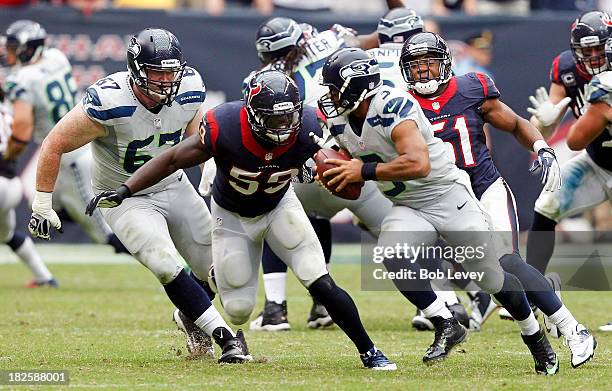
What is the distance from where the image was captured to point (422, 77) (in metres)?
5.86

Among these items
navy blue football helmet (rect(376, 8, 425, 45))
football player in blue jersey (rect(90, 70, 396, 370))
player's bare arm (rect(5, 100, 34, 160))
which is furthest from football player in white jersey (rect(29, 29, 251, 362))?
player's bare arm (rect(5, 100, 34, 160))

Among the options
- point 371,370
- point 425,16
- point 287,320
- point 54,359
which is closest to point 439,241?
point 371,370

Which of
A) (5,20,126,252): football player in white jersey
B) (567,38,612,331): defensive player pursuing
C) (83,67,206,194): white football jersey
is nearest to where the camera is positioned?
(83,67,206,194): white football jersey

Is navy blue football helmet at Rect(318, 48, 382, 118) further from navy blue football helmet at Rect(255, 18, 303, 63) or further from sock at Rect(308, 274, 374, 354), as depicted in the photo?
navy blue football helmet at Rect(255, 18, 303, 63)

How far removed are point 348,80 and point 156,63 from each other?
0.98 meters

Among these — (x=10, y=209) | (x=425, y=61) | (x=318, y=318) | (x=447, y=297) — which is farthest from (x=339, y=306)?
(x=10, y=209)

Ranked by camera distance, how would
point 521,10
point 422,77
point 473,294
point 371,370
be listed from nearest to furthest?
point 371,370
point 422,77
point 473,294
point 521,10

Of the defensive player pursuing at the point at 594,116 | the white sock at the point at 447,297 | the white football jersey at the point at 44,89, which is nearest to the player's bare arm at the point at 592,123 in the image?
the defensive player pursuing at the point at 594,116

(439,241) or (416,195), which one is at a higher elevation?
(416,195)

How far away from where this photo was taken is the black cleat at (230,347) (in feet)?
17.7

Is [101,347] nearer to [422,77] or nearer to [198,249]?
[198,249]

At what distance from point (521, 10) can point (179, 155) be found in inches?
355

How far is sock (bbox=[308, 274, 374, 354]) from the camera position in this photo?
16.6 ft

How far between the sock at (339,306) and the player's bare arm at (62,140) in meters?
1.36
